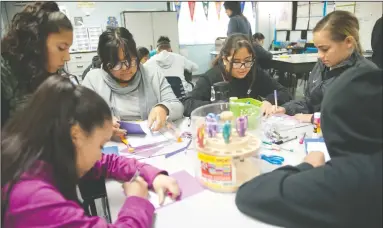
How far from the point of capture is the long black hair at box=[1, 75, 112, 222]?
0.72m

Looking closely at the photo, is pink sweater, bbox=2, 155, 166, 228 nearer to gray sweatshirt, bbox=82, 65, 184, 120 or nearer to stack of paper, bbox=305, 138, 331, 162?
stack of paper, bbox=305, 138, 331, 162

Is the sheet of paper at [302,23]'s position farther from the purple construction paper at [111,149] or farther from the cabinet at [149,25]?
the purple construction paper at [111,149]

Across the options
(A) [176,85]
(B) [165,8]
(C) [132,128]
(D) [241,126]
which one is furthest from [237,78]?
(B) [165,8]

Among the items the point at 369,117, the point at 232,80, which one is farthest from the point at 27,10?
the point at 369,117

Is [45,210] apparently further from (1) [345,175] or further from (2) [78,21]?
(2) [78,21]

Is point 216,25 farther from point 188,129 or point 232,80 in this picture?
point 188,129

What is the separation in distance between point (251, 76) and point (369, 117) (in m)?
1.46

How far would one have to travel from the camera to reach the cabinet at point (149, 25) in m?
5.63

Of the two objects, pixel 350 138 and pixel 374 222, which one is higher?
pixel 350 138

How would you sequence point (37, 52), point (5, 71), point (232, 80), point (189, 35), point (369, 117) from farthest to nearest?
point (189, 35)
point (232, 80)
point (37, 52)
point (5, 71)
point (369, 117)

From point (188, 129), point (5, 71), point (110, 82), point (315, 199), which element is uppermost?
point (5, 71)

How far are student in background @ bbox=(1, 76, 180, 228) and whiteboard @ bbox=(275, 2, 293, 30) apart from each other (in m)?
6.50

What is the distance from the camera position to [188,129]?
1.51 m

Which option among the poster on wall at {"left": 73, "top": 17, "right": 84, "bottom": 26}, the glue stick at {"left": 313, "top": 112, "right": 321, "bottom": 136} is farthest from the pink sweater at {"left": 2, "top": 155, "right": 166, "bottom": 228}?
the poster on wall at {"left": 73, "top": 17, "right": 84, "bottom": 26}
